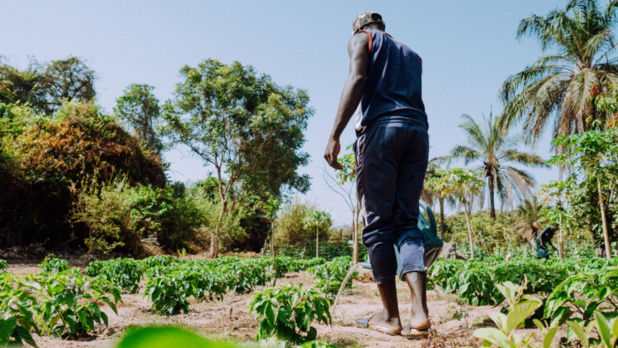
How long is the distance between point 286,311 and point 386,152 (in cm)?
98

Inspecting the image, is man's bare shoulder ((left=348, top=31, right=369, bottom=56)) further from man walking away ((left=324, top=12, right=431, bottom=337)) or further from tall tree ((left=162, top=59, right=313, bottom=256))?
tall tree ((left=162, top=59, right=313, bottom=256))

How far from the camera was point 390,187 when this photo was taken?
6.82 feet

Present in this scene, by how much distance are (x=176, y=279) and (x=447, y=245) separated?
531 inches

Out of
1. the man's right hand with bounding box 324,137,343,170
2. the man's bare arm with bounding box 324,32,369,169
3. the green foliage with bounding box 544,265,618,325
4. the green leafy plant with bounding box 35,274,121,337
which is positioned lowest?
the green leafy plant with bounding box 35,274,121,337

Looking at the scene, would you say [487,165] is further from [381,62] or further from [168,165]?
[381,62]

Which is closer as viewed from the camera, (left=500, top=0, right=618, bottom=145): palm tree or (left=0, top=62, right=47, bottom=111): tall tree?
(left=500, top=0, right=618, bottom=145): palm tree

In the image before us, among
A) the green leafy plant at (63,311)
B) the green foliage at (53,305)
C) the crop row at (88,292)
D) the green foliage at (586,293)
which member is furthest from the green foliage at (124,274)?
the green foliage at (586,293)

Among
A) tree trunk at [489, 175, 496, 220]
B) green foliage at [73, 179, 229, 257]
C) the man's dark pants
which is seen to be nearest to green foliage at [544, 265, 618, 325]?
the man's dark pants

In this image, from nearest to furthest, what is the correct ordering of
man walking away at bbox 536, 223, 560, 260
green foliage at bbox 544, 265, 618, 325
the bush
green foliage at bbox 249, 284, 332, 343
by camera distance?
green foliage at bbox 544, 265, 618, 325
green foliage at bbox 249, 284, 332, 343
the bush
man walking away at bbox 536, 223, 560, 260

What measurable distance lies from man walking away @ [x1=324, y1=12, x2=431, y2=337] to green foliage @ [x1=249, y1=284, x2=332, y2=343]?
0.35 meters

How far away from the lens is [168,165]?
16.2 meters

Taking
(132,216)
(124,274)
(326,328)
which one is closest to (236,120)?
(132,216)

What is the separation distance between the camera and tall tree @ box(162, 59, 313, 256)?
17.0 m

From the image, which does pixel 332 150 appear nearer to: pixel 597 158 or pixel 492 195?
pixel 597 158
